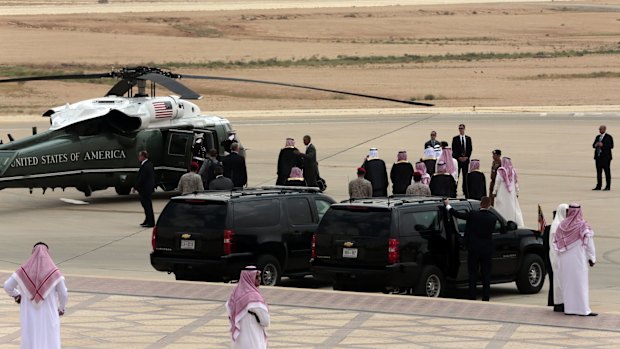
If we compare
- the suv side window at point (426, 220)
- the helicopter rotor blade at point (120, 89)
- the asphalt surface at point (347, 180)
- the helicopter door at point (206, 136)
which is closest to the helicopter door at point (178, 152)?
the helicopter door at point (206, 136)

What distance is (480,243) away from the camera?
62.5ft

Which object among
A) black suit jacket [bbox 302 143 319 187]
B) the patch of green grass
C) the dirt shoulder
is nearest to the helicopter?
black suit jacket [bbox 302 143 319 187]

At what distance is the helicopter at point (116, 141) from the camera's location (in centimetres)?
2936

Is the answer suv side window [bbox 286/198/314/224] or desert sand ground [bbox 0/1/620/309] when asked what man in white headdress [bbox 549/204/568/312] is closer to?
desert sand ground [bbox 0/1/620/309]

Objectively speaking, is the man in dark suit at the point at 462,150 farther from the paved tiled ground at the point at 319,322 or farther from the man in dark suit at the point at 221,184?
the paved tiled ground at the point at 319,322

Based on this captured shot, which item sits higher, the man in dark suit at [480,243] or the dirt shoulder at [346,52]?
the dirt shoulder at [346,52]

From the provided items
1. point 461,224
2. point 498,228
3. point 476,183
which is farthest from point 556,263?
point 476,183

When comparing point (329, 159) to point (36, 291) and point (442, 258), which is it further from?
point (36, 291)

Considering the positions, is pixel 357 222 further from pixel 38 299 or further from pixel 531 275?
pixel 38 299

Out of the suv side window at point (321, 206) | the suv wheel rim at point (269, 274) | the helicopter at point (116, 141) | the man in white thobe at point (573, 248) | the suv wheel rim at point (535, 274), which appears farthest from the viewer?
the helicopter at point (116, 141)

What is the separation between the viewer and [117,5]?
445ft

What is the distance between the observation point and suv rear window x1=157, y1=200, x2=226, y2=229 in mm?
20047

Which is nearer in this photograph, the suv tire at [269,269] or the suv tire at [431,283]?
the suv tire at [431,283]

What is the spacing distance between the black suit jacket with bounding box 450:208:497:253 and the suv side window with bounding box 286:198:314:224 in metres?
2.85
